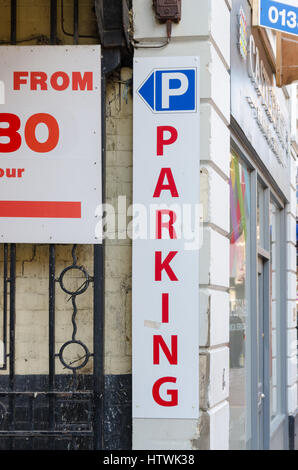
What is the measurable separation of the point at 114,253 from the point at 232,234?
6.67ft

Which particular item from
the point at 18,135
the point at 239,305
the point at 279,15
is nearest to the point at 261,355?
the point at 239,305

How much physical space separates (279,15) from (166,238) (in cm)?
309

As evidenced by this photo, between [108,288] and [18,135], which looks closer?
[18,135]

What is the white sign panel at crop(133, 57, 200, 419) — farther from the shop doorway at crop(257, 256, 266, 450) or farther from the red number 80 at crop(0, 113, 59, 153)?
the shop doorway at crop(257, 256, 266, 450)

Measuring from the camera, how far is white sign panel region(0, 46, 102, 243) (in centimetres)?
511

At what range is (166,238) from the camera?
5.20 meters

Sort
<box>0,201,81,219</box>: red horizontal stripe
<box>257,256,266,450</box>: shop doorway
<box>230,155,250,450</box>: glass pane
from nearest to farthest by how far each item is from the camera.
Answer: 1. <box>0,201,81,219</box>: red horizontal stripe
2. <box>230,155,250,450</box>: glass pane
3. <box>257,256,266,450</box>: shop doorway

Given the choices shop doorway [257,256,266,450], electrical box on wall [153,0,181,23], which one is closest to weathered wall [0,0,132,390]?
electrical box on wall [153,0,181,23]

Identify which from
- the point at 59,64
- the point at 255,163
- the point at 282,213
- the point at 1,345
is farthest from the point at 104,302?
the point at 282,213

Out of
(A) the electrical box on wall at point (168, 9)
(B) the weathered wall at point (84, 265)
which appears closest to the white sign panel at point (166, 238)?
(B) the weathered wall at point (84, 265)

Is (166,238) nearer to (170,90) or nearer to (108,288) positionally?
(108,288)

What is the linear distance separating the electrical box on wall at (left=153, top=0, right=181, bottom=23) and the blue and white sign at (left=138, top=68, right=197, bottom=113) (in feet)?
1.09

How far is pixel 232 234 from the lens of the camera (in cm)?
709

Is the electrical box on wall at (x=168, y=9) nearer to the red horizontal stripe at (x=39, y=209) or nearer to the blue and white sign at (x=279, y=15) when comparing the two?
the red horizontal stripe at (x=39, y=209)
